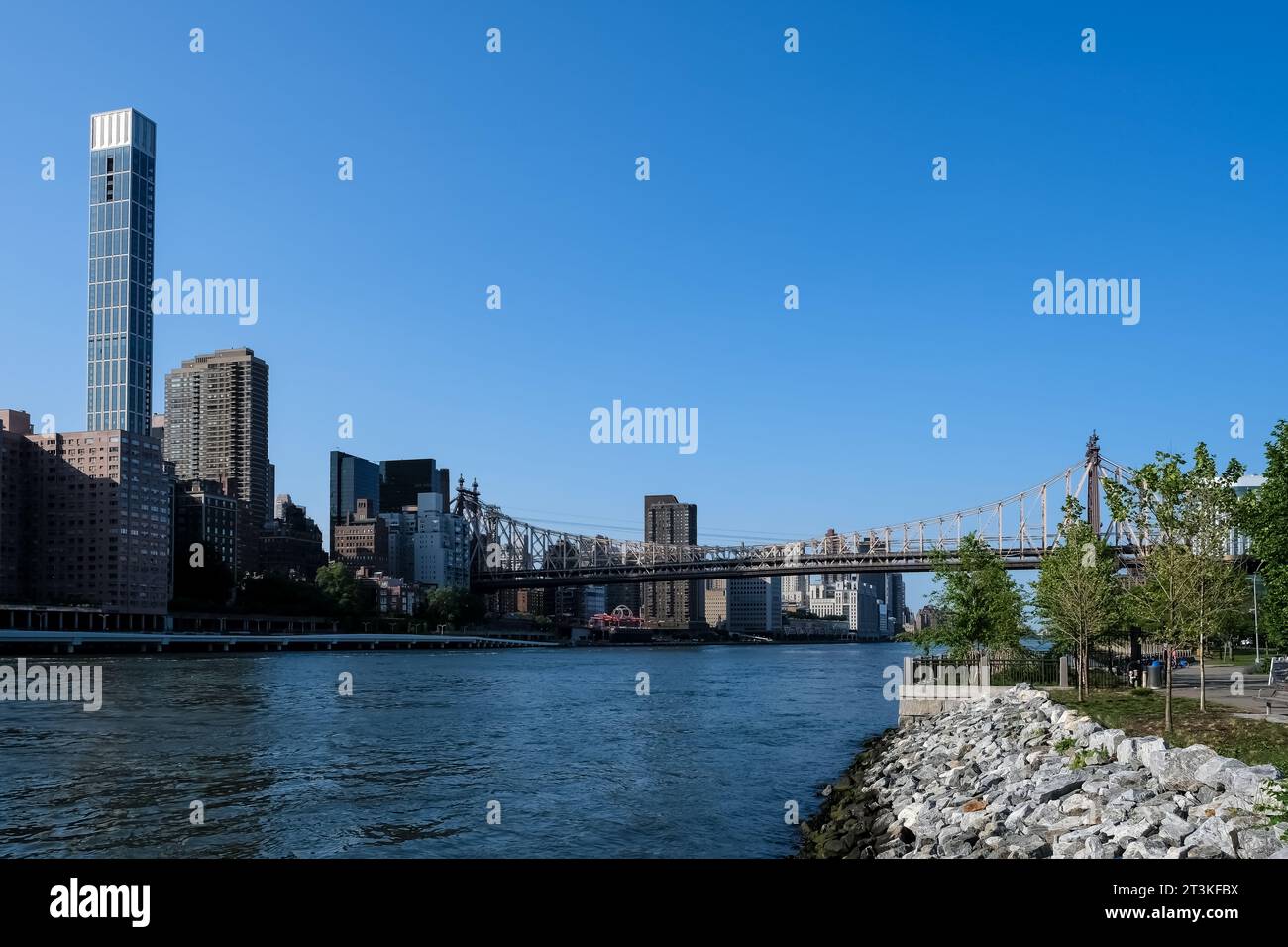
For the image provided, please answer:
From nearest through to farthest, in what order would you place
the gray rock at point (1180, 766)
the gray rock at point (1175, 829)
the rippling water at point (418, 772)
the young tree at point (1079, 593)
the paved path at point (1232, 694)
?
the gray rock at point (1175, 829) < the gray rock at point (1180, 766) < the rippling water at point (418, 772) < the paved path at point (1232, 694) < the young tree at point (1079, 593)

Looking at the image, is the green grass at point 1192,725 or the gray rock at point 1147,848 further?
the green grass at point 1192,725

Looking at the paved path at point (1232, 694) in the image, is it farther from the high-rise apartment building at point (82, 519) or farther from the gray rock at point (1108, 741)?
the high-rise apartment building at point (82, 519)

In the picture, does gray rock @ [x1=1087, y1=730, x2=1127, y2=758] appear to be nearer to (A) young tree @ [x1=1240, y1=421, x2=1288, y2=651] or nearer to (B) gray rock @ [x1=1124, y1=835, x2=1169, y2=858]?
(B) gray rock @ [x1=1124, y1=835, x2=1169, y2=858]

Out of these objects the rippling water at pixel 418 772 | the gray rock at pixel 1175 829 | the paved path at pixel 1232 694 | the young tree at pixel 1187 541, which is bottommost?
the rippling water at pixel 418 772

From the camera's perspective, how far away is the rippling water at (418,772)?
1847cm

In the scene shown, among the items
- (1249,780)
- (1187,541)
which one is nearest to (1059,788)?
(1249,780)

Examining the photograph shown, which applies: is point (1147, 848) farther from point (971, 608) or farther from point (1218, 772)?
point (971, 608)

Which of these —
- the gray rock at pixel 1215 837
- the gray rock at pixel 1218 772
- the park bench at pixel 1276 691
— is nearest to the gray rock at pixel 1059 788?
the gray rock at pixel 1218 772

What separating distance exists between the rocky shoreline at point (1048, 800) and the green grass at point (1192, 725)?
87 centimetres

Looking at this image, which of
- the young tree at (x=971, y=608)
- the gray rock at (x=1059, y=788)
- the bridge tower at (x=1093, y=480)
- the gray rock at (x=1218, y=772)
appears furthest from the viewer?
the bridge tower at (x=1093, y=480)

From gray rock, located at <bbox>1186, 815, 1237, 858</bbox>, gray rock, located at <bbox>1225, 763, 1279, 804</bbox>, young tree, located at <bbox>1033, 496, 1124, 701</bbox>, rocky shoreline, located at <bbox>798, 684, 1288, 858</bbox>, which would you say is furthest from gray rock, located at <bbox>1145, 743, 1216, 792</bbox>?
young tree, located at <bbox>1033, 496, 1124, 701</bbox>

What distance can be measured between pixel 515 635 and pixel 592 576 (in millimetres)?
38263

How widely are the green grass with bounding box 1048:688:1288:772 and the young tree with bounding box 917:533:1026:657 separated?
8.75 meters
